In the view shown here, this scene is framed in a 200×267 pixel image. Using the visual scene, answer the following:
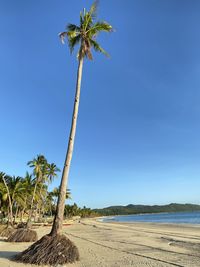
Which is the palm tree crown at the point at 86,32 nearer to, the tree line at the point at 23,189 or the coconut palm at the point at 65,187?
the coconut palm at the point at 65,187

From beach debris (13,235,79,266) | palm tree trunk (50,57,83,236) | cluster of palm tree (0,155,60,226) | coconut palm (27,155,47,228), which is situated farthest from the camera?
coconut palm (27,155,47,228)

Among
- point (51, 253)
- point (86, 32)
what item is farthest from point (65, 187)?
point (86, 32)

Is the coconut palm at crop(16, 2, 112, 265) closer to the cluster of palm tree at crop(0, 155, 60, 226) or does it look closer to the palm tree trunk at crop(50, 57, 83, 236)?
the palm tree trunk at crop(50, 57, 83, 236)

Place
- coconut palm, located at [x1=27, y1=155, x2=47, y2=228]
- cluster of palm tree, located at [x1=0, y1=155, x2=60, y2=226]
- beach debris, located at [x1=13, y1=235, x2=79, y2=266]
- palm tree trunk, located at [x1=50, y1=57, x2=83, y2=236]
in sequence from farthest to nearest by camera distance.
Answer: coconut palm, located at [x1=27, y1=155, x2=47, y2=228] → cluster of palm tree, located at [x1=0, y1=155, x2=60, y2=226] → palm tree trunk, located at [x1=50, y1=57, x2=83, y2=236] → beach debris, located at [x1=13, y1=235, x2=79, y2=266]

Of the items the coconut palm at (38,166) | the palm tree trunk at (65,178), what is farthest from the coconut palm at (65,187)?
the coconut palm at (38,166)

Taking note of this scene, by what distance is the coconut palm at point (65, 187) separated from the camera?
10.5m

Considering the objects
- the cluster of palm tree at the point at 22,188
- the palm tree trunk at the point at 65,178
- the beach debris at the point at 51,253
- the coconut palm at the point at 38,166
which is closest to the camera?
the beach debris at the point at 51,253

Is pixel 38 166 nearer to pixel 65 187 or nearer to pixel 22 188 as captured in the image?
pixel 22 188

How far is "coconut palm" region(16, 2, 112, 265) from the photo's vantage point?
34.5ft

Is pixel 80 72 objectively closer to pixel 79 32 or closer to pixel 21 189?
pixel 79 32

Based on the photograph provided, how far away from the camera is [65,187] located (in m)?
11.9

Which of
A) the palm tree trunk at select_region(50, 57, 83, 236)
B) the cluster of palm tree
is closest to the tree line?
the cluster of palm tree

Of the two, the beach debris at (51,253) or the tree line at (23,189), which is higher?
the tree line at (23,189)

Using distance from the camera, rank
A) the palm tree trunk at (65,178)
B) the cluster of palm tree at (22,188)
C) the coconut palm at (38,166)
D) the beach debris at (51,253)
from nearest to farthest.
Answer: the beach debris at (51,253) < the palm tree trunk at (65,178) < the cluster of palm tree at (22,188) < the coconut palm at (38,166)
